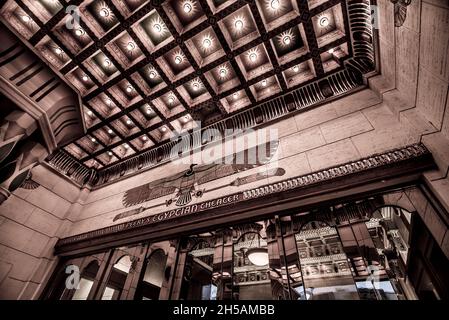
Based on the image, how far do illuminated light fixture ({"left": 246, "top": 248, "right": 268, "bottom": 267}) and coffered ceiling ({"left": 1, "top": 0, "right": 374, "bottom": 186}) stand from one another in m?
3.62

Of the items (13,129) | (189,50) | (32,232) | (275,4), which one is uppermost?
(275,4)

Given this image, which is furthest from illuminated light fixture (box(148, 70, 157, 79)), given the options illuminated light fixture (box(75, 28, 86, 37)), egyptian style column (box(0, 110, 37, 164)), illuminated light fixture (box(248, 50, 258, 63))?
egyptian style column (box(0, 110, 37, 164))

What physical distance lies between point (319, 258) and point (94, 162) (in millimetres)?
7443

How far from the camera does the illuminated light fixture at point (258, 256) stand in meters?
3.20

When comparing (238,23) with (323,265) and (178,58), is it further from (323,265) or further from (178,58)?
(323,265)

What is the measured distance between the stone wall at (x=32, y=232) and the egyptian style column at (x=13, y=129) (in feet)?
10.4

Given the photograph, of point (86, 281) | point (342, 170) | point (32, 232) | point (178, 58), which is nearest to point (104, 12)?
point (178, 58)

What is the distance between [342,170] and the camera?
3.17 metres

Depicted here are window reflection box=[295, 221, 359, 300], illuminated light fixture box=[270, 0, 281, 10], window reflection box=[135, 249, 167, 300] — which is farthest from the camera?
illuminated light fixture box=[270, 0, 281, 10]

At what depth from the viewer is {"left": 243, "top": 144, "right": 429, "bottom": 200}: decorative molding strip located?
2857mm

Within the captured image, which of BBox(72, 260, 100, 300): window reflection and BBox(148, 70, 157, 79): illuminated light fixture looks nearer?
BBox(72, 260, 100, 300): window reflection

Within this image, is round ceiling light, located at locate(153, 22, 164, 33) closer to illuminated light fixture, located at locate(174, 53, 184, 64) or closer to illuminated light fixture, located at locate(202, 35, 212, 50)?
illuminated light fixture, located at locate(174, 53, 184, 64)

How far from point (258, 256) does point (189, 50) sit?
4446 mm
